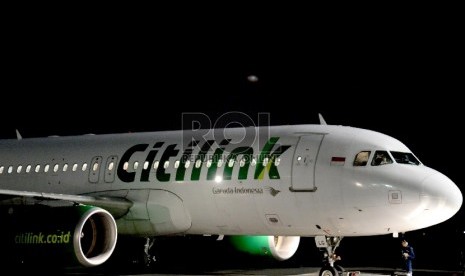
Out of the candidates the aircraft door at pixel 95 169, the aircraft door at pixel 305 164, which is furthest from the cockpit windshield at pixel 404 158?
the aircraft door at pixel 95 169

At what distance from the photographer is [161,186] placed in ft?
56.0

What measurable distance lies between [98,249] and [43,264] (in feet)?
4.01

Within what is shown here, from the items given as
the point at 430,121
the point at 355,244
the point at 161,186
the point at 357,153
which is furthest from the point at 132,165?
the point at 430,121

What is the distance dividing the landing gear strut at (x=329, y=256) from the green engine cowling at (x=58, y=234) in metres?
4.59

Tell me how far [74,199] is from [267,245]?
4.84 meters

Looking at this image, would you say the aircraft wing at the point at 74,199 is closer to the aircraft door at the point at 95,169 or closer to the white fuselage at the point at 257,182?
the white fuselage at the point at 257,182

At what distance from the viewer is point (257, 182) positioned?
51.8 feet

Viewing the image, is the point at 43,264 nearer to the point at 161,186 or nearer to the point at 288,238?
the point at 161,186

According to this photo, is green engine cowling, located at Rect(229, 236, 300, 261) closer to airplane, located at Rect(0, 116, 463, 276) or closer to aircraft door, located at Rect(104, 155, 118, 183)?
airplane, located at Rect(0, 116, 463, 276)

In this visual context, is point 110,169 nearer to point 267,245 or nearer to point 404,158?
point 267,245

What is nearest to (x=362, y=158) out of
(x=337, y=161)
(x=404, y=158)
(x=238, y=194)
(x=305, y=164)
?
(x=337, y=161)

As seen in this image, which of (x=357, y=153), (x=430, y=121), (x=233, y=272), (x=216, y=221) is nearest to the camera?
(x=357, y=153)

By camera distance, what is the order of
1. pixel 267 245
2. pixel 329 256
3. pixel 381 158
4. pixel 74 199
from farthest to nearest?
1. pixel 267 245
2. pixel 74 199
3. pixel 329 256
4. pixel 381 158

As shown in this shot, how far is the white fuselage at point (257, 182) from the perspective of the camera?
14.5 meters
